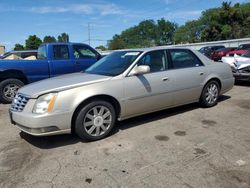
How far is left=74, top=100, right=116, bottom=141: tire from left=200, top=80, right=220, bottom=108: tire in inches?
99.9

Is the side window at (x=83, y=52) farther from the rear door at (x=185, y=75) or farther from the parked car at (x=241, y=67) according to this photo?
the parked car at (x=241, y=67)

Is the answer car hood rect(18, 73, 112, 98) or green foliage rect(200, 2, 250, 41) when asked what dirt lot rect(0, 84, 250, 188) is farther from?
green foliage rect(200, 2, 250, 41)

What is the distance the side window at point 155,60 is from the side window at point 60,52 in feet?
13.3

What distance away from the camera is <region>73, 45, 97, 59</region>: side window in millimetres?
8703

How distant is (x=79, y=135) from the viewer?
427 cm

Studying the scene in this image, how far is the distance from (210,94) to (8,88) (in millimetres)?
5745

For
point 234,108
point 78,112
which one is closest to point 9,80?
point 78,112

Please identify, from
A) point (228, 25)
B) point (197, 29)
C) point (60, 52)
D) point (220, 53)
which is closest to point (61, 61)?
point (60, 52)

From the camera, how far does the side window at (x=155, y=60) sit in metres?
5.12

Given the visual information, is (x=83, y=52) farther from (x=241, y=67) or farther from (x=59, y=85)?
(x=241, y=67)

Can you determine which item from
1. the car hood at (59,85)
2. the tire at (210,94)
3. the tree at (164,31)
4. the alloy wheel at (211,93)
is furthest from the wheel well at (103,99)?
the tree at (164,31)

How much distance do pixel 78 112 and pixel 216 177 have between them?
226 centimetres

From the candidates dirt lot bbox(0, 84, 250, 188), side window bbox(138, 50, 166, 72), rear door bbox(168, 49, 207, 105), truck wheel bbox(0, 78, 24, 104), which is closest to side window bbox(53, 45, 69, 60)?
truck wheel bbox(0, 78, 24, 104)

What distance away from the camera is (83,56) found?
8.77 meters
